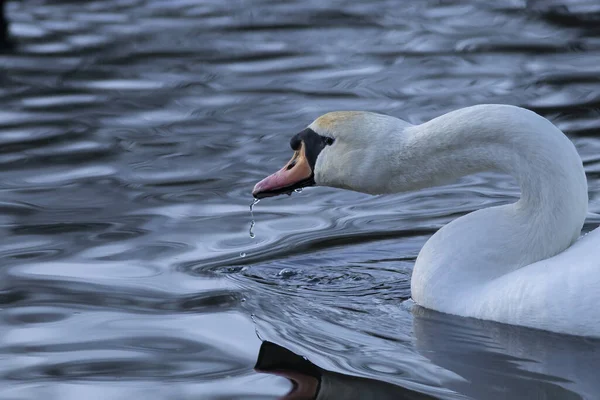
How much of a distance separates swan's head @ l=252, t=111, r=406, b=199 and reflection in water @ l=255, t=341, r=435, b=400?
102cm

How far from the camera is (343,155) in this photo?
6059 millimetres

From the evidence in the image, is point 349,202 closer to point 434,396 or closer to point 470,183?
point 470,183

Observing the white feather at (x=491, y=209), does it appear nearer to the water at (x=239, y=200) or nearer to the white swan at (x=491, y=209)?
the white swan at (x=491, y=209)

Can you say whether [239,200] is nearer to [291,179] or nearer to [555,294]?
[291,179]

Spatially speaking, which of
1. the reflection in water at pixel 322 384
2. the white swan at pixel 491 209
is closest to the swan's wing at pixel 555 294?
the white swan at pixel 491 209

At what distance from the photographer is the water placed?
17.4ft

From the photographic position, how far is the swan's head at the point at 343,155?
5.93 metres

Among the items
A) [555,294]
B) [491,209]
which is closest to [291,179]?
[491,209]

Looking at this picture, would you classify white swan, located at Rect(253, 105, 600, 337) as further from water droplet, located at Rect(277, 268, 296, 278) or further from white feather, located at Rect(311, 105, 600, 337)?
water droplet, located at Rect(277, 268, 296, 278)

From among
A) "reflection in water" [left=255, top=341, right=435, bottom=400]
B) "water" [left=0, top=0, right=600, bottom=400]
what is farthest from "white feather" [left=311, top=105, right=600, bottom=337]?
"reflection in water" [left=255, top=341, right=435, bottom=400]

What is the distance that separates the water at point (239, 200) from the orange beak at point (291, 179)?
456 mm

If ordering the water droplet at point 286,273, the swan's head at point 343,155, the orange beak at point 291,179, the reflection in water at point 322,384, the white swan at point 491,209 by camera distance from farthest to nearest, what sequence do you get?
the water droplet at point 286,273 < the orange beak at point 291,179 < the swan's head at point 343,155 < the white swan at point 491,209 < the reflection in water at point 322,384

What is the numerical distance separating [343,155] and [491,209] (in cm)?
71

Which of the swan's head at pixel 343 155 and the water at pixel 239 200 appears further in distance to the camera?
the swan's head at pixel 343 155
